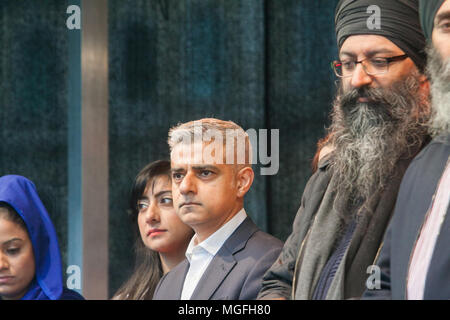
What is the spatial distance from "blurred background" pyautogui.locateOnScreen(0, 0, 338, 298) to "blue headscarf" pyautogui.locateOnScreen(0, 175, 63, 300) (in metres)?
0.32

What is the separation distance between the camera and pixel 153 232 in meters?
3.74

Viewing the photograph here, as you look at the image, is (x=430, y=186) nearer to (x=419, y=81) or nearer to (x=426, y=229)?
(x=426, y=229)

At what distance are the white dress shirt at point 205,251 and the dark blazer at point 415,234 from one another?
0.98 metres

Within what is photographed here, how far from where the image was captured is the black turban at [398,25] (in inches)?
109

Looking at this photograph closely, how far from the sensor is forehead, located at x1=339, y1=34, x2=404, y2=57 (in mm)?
2768

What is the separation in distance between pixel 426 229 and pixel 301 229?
26.4 inches

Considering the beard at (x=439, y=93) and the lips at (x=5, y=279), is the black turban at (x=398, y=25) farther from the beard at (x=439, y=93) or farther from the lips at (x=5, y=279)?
the lips at (x=5, y=279)

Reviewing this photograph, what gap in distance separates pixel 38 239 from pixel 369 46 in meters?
2.08

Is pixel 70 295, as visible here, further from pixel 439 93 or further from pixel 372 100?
pixel 439 93

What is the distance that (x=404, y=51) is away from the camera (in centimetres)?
278

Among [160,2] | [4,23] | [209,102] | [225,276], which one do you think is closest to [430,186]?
[225,276]
